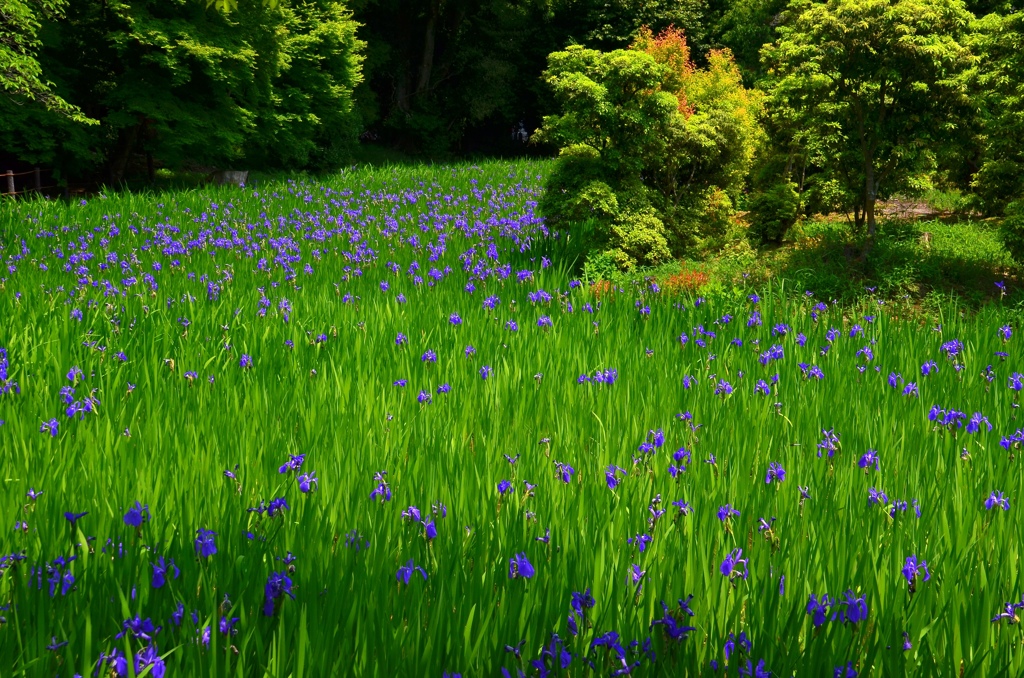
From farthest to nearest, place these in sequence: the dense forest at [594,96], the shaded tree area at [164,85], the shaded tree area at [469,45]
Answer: the shaded tree area at [469,45]
the shaded tree area at [164,85]
the dense forest at [594,96]

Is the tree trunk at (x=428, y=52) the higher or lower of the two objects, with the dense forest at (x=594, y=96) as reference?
higher

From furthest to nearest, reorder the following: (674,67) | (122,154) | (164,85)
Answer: (122,154) → (164,85) → (674,67)

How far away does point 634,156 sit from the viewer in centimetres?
951

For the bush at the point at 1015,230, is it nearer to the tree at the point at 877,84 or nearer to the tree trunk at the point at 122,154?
the tree at the point at 877,84

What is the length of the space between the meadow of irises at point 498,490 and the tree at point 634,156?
122 inches

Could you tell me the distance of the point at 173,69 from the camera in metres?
15.6

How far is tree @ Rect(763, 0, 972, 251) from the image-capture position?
26.9 feet

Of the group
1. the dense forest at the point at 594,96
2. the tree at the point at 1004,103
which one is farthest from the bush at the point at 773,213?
the tree at the point at 1004,103

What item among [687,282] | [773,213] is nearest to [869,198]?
[773,213]

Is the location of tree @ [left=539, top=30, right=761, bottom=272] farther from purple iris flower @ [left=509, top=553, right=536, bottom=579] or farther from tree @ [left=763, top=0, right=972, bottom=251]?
purple iris flower @ [left=509, top=553, right=536, bottom=579]

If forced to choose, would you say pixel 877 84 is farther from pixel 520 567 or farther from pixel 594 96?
pixel 520 567

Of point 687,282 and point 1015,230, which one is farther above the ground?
point 1015,230

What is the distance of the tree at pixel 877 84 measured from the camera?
8188 mm

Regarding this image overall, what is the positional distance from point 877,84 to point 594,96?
3144 mm
